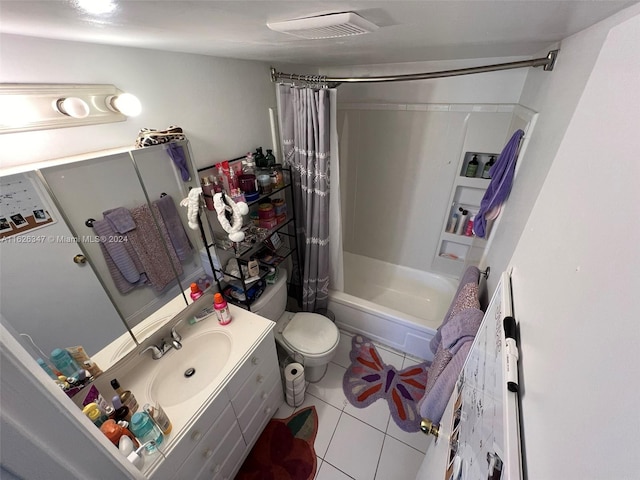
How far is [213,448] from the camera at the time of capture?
1.15m

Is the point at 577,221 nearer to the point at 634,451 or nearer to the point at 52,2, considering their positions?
the point at 634,451

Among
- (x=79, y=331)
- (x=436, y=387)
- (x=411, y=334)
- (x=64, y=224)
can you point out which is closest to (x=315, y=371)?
(x=411, y=334)

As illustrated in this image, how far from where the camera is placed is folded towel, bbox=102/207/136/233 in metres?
1.01

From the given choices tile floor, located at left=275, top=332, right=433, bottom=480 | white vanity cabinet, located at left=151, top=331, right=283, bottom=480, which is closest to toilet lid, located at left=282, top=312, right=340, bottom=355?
white vanity cabinet, located at left=151, top=331, right=283, bottom=480

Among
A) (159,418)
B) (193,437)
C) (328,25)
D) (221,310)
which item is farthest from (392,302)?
(328,25)

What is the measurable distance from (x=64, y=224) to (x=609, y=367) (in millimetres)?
1337

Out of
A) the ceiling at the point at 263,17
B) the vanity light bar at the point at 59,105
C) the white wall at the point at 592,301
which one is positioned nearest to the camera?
the white wall at the point at 592,301

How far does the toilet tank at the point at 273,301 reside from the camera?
1.62 metres

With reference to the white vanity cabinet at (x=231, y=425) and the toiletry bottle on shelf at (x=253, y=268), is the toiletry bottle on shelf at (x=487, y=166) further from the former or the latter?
the white vanity cabinet at (x=231, y=425)

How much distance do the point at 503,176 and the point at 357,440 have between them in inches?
68.6

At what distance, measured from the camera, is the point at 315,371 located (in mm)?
1804

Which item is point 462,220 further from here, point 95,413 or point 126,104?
point 95,413

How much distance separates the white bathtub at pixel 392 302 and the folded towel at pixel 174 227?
121cm

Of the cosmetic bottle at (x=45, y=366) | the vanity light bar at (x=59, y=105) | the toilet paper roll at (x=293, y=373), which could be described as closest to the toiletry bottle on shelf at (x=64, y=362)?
the cosmetic bottle at (x=45, y=366)
